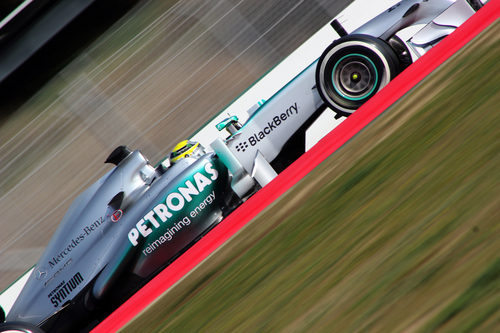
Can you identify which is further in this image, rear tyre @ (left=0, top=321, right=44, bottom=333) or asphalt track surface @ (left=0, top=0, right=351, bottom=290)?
asphalt track surface @ (left=0, top=0, right=351, bottom=290)

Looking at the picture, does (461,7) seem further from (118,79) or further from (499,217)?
(118,79)

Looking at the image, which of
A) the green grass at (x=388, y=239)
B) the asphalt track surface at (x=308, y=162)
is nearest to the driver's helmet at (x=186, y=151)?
the asphalt track surface at (x=308, y=162)

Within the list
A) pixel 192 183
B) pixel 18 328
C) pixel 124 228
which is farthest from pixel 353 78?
pixel 18 328

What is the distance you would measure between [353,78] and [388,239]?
188 centimetres

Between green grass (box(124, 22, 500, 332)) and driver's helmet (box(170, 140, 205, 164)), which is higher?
driver's helmet (box(170, 140, 205, 164))

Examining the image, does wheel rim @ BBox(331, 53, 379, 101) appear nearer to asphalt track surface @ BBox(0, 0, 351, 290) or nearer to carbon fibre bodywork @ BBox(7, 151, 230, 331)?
carbon fibre bodywork @ BBox(7, 151, 230, 331)

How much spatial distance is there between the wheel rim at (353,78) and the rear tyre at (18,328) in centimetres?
305

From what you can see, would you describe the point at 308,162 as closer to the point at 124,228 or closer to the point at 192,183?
the point at 192,183

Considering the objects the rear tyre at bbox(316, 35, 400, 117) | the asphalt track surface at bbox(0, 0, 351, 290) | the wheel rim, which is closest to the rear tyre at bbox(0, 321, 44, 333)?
the asphalt track surface at bbox(0, 0, 351, 290)

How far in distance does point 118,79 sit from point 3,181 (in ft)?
6.57

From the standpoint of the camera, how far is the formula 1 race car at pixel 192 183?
408cm

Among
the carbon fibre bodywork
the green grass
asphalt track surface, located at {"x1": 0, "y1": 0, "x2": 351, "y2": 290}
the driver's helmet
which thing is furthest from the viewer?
asphalt track surface, located at {"x1": 0, "y1": 0, "x2": 351, "y2": 290}

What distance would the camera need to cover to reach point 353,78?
4121mm

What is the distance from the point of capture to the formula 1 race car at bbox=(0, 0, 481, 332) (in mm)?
4078
